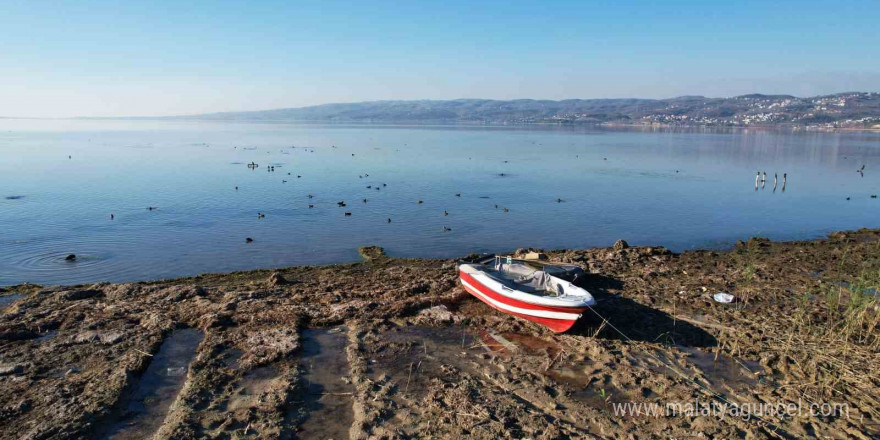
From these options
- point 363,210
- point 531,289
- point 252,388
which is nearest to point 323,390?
point 252,388

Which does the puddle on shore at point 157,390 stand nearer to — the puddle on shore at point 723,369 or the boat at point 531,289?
the boat at point 531,289

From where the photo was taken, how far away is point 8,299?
15.6m

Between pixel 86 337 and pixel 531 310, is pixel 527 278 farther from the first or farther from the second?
pixel 86 337

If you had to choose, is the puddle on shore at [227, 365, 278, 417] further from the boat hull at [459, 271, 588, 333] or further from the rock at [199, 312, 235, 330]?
the boat hull at [459, 271, 588, 333]

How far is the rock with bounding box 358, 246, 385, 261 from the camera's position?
70.8 ft

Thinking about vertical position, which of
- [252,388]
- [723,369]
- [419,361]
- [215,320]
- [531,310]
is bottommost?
[723,369]

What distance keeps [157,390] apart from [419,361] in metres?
5.41

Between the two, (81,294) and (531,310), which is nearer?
(531,310)

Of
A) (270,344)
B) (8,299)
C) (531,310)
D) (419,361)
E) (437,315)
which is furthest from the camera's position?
(8,299)

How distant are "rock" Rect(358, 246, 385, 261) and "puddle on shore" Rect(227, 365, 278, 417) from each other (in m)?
11.1

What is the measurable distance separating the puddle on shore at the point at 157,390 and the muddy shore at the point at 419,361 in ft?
0.13

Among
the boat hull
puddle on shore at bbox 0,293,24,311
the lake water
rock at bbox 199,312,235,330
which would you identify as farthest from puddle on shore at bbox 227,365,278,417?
the lake water

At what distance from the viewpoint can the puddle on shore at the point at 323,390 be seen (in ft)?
27.9

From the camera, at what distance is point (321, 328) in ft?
41.9
